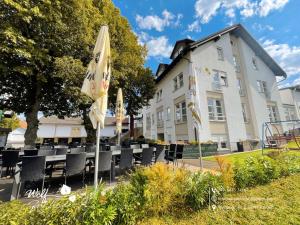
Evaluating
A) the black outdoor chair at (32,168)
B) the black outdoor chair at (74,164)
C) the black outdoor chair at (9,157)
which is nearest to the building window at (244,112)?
the black outdoor chair at (74,164)

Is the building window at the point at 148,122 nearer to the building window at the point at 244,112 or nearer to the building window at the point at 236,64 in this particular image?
the building window at the point at 244,112

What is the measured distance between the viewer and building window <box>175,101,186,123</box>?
18406 millimetres

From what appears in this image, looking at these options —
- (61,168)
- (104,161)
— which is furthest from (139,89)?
(104,161)

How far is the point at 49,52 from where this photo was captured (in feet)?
39.2

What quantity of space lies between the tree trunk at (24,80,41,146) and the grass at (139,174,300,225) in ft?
40.7

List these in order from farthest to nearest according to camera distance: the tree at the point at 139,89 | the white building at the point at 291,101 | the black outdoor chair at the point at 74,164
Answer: the white building at the point at 291,101
the tree at the point at 139,89
the black outdoor chair at the point at 74,164

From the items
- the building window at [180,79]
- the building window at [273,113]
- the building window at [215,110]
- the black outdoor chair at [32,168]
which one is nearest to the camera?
the black outdoor chair at [32,168]

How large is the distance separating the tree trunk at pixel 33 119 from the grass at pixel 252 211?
1239 cm

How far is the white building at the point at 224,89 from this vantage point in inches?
666

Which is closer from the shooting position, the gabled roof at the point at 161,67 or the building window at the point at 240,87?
the building window at the point at 240,87

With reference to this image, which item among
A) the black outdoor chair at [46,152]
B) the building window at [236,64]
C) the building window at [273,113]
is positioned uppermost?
the building window at [236,64]

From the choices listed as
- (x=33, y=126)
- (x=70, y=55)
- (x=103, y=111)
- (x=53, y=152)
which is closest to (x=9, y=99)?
(x=33, y=126)

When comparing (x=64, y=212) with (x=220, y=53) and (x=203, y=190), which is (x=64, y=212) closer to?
(x=203, y=190)

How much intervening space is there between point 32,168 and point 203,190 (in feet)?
13.9
